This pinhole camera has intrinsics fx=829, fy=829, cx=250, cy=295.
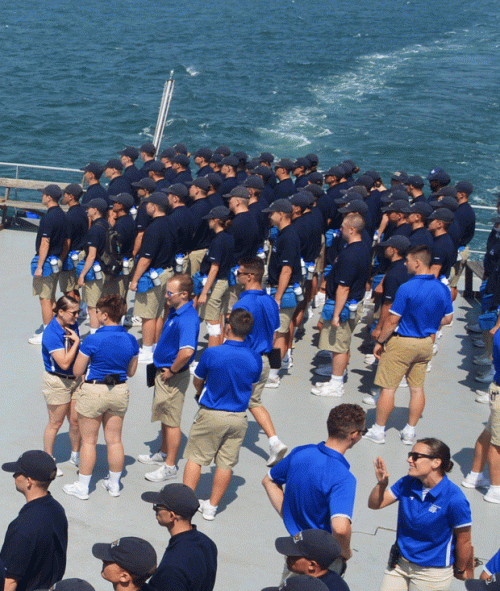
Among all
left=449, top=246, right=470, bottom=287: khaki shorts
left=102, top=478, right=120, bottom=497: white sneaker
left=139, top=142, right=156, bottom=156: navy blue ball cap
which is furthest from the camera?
left=139, top=142, right=156, bottom=156: navy blue ball cap

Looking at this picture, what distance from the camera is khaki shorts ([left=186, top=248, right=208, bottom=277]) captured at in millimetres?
9828

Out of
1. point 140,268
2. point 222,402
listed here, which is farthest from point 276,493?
point 140,268

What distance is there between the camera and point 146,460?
23.2ft

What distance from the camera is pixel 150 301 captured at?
9.18 meters

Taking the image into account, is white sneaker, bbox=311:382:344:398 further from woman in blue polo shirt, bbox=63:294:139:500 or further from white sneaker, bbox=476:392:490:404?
woman in blue polo shirt, bbox=63:294:139:500

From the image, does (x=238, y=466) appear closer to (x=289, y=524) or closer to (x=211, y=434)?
(x=211, y=434)

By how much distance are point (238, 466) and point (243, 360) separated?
1.66 metres

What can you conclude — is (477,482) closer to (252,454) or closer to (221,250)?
(252,454)

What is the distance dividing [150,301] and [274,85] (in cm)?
3120

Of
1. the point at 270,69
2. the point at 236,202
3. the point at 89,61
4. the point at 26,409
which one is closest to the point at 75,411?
the point at 26,409

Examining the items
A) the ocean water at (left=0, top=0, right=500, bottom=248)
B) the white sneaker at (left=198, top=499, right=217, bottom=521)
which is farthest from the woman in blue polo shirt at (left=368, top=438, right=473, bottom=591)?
the ocean water at (left=0, top=0, right=500, bottom=248)

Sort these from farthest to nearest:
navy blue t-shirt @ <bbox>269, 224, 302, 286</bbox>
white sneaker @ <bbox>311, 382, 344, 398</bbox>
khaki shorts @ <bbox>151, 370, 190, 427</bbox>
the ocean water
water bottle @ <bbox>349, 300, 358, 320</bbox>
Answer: the ocean water, white sneaker @ <bbox>311, 382, 344, 398</bbox>, navy blue t-shirt @ <bbox>269, 224, 302, 286</bbox>, water bottle @ <bbox>349, 300, 358, 320</bbox>, khaki shorts @ <bbox>151, 370, 190, 427</bbox>

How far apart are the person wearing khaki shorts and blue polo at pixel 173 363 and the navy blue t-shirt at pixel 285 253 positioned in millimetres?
2105

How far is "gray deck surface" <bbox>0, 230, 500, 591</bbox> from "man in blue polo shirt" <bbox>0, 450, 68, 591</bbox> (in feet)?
4.63
